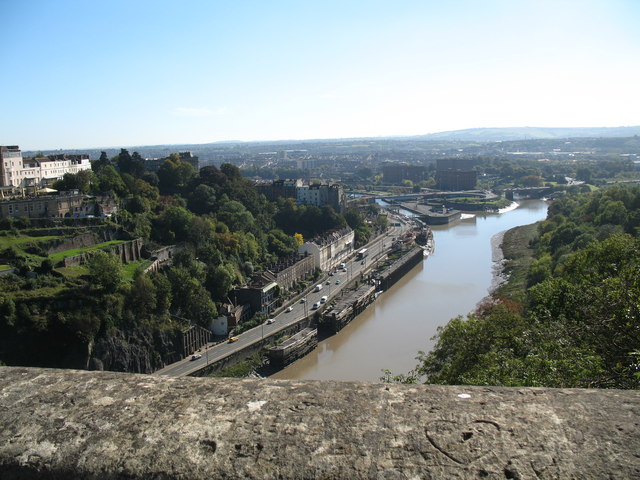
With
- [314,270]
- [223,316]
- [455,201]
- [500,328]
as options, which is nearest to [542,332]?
[500,328]

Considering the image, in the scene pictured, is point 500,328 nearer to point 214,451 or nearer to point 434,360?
point 434,360

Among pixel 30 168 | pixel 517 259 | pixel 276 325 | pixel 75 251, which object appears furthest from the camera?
pixel 517 259

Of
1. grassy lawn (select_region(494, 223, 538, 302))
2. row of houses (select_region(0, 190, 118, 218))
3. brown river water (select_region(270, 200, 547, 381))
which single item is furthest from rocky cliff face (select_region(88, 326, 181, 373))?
grassy lawn (select_region(494, 223, 538, 302))

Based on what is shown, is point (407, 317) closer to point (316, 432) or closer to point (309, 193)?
point (309, 193)

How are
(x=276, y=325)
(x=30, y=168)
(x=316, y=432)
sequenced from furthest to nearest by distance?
1. (x=30, y=168)
2. (x=276, y=325)
3. (x=316, y=432)

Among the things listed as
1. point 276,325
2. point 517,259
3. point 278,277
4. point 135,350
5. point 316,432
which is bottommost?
point 517,259

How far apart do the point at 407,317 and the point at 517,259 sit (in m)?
8.22

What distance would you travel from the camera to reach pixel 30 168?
18359 millimetres

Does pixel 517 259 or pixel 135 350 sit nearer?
pixel 135 350

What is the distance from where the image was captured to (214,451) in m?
1.23

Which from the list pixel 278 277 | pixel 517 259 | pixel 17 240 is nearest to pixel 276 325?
pixel 278 277

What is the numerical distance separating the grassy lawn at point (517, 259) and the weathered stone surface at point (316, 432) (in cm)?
1196

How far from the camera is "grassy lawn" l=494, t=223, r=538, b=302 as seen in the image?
15555 millimetres

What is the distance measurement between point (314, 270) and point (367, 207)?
15723mm
